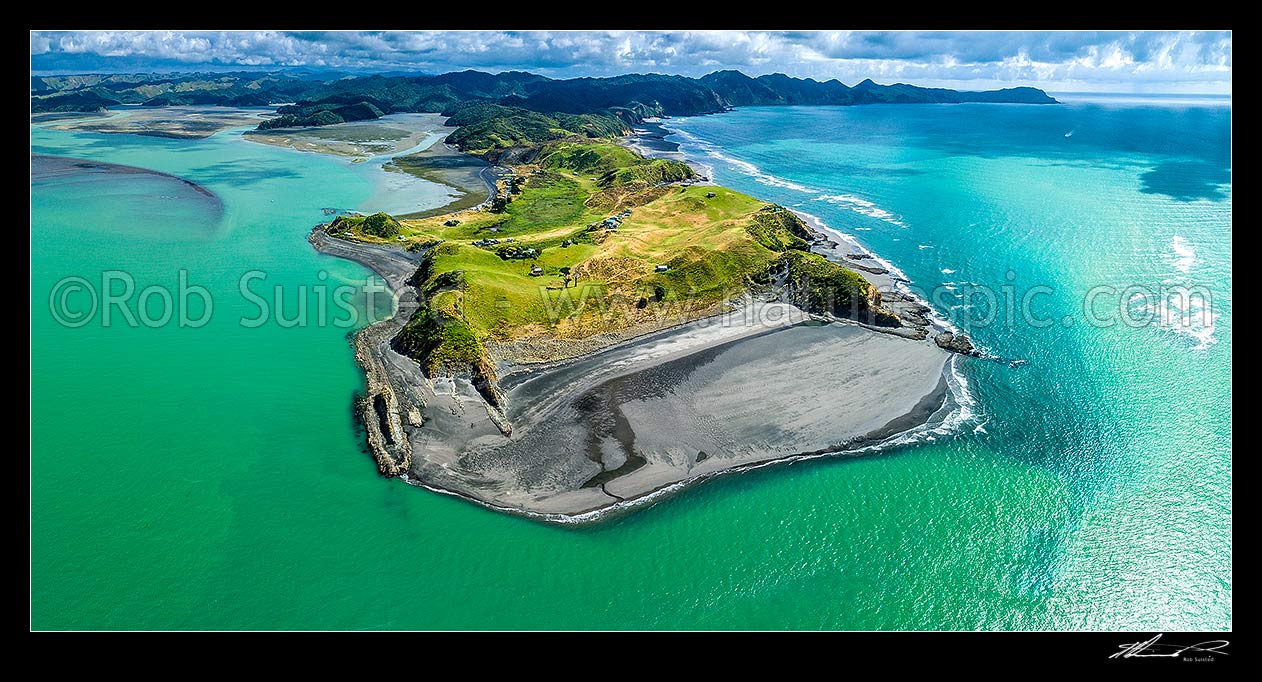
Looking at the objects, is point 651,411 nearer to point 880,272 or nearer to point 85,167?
point 880,272

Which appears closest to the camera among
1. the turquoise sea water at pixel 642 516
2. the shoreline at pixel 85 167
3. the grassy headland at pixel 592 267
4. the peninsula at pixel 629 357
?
the turquoise sea water at pixel 642 516

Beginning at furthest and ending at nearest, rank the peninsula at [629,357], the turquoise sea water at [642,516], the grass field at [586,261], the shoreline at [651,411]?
the grass field at [586,261] < the peninsula at [629,357] < the shoreline at [651,411] < the turquoise sea water at [642,516]

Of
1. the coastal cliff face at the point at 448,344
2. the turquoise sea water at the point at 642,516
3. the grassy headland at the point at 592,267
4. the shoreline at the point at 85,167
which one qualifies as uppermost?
the shoreline at the point at 85,167

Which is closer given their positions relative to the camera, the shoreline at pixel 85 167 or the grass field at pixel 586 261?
the grass field at pixel 586 261

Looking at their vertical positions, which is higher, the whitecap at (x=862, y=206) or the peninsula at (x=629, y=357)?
the whitecap at (x=862, y=206)

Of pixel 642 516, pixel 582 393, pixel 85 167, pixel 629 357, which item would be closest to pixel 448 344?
pixel 582 393

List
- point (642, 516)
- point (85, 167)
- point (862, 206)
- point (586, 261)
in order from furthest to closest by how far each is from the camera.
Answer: point (85, 167) < point (862, 206) < point (586, 261) < point (642, 516)

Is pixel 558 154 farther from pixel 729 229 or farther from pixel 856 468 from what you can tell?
pixel 856 468

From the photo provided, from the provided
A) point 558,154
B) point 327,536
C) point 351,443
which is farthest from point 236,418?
point 558,154

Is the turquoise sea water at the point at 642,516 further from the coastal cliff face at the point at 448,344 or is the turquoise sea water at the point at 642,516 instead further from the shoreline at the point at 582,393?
the coastal cliff face at the point at 448,344
